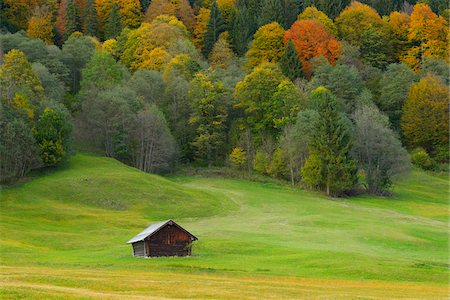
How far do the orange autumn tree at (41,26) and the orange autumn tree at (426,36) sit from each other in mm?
81706

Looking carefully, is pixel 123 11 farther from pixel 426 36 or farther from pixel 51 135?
pixel 51 135

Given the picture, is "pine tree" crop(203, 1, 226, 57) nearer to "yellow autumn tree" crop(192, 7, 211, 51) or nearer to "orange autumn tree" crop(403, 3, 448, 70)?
"yellow autumn tree" crop(192, 7, 211, 51)

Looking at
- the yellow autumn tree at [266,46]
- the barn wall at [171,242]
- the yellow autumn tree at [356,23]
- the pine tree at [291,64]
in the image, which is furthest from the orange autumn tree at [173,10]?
the barn wall at [171,242]

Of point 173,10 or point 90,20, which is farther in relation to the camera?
point 173,10

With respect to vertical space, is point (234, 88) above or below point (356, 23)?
below

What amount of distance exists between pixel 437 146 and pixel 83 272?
4074 inches

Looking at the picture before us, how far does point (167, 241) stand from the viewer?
6362 cm

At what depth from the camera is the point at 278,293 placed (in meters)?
38.4

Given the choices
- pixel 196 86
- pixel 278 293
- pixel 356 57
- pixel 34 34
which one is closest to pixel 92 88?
pixel 196 86

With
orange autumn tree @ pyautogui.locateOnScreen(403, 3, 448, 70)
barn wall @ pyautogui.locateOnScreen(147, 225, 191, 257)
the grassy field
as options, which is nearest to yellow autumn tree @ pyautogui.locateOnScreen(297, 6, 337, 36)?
orange autumn tree @ pyautogui.locateOnScreen(403, 3, 448, 70)

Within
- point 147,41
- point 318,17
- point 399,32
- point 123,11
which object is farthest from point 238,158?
point 123,11

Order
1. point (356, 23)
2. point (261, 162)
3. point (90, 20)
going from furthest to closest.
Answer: point (90, 20)
point (356, 23)
point (261, 162)

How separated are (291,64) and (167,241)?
87062mm

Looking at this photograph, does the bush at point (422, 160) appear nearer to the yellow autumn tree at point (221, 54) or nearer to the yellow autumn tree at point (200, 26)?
the yellow autumn tree at point (221, 54)
